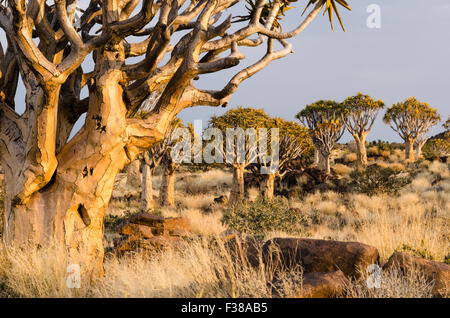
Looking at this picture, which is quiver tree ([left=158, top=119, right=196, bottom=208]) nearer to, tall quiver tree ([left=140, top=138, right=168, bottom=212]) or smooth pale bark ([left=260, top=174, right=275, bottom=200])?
tall quiver tree ([left=140, top=138, right=168, bottom=212])

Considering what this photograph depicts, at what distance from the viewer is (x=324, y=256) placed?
472 cm

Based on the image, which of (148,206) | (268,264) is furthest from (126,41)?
(148,206)

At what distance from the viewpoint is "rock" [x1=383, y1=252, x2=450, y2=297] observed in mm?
4266

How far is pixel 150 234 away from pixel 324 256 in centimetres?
511

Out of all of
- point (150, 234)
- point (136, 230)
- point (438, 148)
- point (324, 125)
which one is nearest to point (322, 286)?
point (150, 234)

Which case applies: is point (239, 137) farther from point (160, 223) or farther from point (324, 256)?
point (324, 256)

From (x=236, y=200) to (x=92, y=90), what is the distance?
1311 cm

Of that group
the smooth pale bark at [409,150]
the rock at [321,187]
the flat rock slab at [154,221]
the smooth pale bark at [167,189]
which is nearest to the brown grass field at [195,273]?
the flat rock slab at [154,221]

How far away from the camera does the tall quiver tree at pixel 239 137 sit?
18673 mm

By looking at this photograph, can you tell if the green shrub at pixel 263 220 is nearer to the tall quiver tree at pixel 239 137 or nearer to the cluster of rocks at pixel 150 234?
the cluster of rocks at pixel 150 234

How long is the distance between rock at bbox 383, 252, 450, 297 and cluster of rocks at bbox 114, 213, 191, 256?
4258mm

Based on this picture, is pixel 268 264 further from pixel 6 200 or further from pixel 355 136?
pixel 355 136

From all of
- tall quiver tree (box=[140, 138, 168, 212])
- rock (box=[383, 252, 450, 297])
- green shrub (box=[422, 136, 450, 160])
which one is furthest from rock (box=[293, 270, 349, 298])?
green shrub (box=[422, 136, 450, 160])

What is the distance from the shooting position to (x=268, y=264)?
16.1 feet
